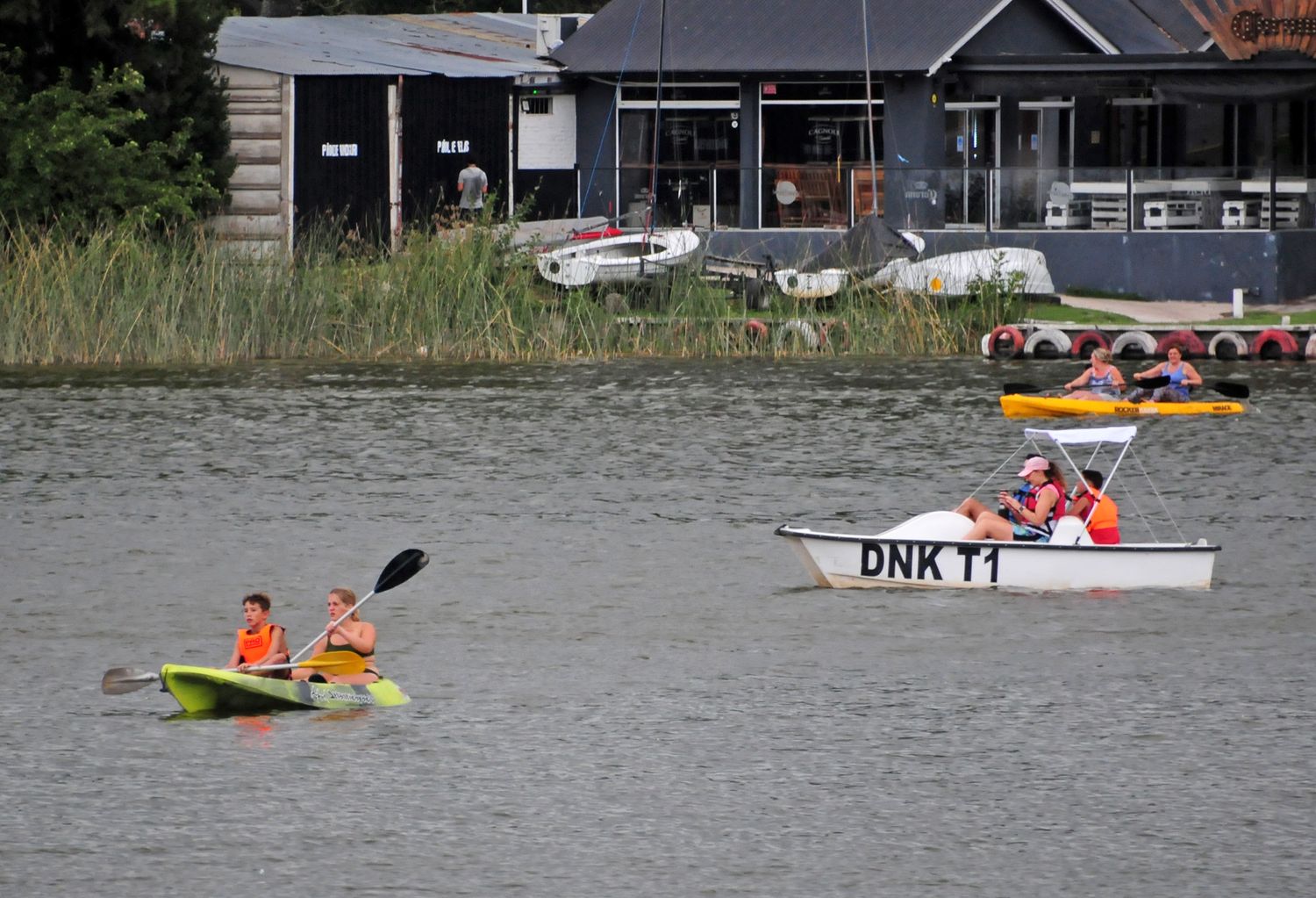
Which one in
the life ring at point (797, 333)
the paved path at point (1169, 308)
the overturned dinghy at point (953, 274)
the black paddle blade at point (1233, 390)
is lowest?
the black paddle blade at point (1233, 390)

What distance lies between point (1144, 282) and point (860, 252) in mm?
6046

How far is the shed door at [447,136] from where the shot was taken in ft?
148

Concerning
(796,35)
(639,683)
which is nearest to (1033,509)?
(639,683)

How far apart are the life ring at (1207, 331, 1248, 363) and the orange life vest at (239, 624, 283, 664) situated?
24.2 m

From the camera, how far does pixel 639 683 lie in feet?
53.5

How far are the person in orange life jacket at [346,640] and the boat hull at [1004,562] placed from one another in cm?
427

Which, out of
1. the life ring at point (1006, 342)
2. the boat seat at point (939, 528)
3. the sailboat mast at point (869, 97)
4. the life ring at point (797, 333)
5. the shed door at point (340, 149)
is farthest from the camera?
the shed door at point (340, 149)

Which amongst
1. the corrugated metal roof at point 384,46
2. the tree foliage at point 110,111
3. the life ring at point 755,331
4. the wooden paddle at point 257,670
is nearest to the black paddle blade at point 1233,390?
the life ring at point 755,331

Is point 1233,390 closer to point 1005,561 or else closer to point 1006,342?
point 1006,342

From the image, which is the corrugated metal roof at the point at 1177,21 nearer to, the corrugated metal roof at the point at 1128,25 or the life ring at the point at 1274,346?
the corrugated metal roof at the point at 1128,25

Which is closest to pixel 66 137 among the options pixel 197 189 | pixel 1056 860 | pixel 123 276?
pixel 197 189

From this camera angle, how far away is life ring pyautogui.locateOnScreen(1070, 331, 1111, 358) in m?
36.5

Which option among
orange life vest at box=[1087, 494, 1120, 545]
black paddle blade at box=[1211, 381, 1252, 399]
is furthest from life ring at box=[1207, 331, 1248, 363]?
orange life vest at box=[1087, 494, 1120, 545]

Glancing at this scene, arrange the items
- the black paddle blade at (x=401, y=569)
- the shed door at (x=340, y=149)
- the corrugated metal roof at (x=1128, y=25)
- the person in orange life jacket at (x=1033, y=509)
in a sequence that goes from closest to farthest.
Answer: the black paddle blade at (x=401, y=569)
the person in orange life jacket at (x=1033, y=509)
the shed door at (x=340, y=149)
the corrugated metal roof at (x=1128, y=25)
